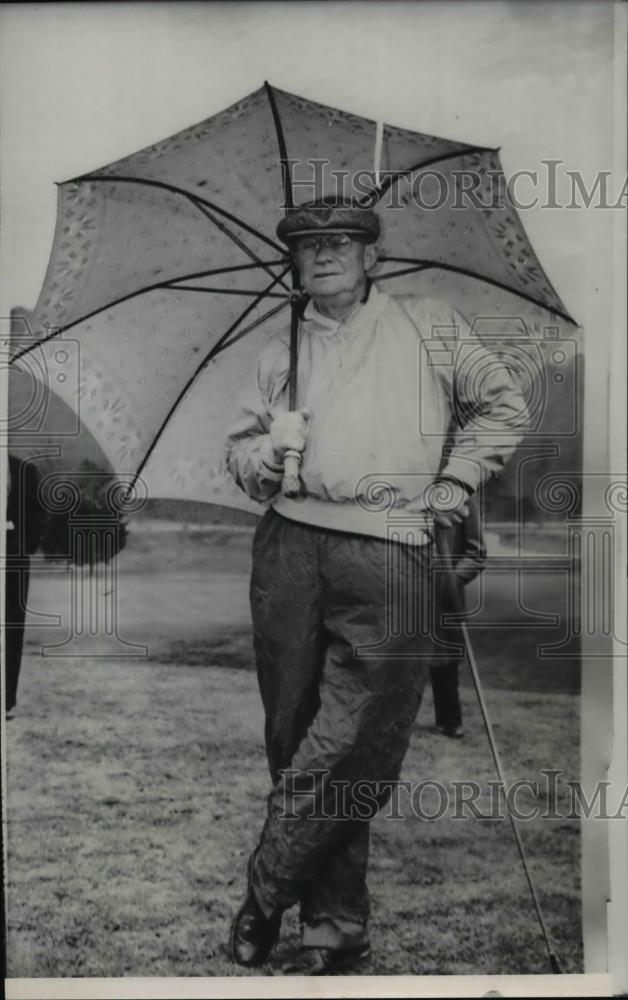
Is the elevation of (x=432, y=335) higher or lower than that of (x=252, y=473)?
higher

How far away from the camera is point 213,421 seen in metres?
4.21

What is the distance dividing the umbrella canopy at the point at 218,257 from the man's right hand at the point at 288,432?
202 mm

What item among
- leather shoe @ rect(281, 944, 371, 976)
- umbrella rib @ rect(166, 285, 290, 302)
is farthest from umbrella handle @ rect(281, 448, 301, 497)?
leather shoe @ rect(281, 944, 371, 976)

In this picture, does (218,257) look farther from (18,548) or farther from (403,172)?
(18,548)

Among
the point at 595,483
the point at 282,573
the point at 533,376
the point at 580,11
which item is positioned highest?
the point at 580,11

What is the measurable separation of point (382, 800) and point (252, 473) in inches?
44.7

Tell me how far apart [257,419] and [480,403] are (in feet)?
2.37

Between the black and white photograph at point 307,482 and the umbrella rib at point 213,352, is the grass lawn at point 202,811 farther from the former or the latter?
the umbrella rib at point 213,352

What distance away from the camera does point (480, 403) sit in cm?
416

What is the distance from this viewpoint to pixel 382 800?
4.16 meters

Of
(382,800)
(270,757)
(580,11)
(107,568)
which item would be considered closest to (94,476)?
(107,568)

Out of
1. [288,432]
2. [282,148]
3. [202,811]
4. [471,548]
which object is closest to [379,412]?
[288,432]

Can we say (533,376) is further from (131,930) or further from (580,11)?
(131,930)

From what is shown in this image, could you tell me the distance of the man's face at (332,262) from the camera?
13.6 ft
